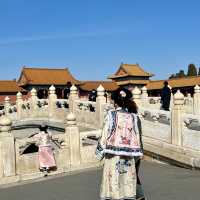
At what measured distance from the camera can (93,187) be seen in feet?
25.4

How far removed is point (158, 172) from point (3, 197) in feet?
11.4

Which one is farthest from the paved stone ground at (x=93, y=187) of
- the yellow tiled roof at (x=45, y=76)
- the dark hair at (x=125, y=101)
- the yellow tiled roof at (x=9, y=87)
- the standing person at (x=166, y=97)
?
the yellow tiled roof at (x=9, y=87)

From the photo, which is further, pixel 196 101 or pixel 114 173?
pixel 196 101

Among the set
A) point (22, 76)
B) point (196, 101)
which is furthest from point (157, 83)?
point (196, 101)

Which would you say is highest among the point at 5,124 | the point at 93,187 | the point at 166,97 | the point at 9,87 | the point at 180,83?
the point at 9,87

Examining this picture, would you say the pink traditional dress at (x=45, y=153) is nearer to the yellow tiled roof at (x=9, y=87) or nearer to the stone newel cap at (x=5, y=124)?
the stone newel cap at (x=5, y=124)

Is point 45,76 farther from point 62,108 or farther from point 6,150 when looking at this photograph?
point 6,150

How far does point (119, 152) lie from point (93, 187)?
2878 millimetres

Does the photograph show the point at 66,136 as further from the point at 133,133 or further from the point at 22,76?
the point at 22,76

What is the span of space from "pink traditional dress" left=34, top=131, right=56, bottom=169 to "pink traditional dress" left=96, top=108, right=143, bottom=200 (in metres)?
3.92

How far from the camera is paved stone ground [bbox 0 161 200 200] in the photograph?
277 inches

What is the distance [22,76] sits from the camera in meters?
45.8

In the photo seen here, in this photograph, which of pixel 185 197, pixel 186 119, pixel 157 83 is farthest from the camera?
pixel 157 83

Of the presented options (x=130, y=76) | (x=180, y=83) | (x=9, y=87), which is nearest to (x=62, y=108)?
(x=180, y=83)
